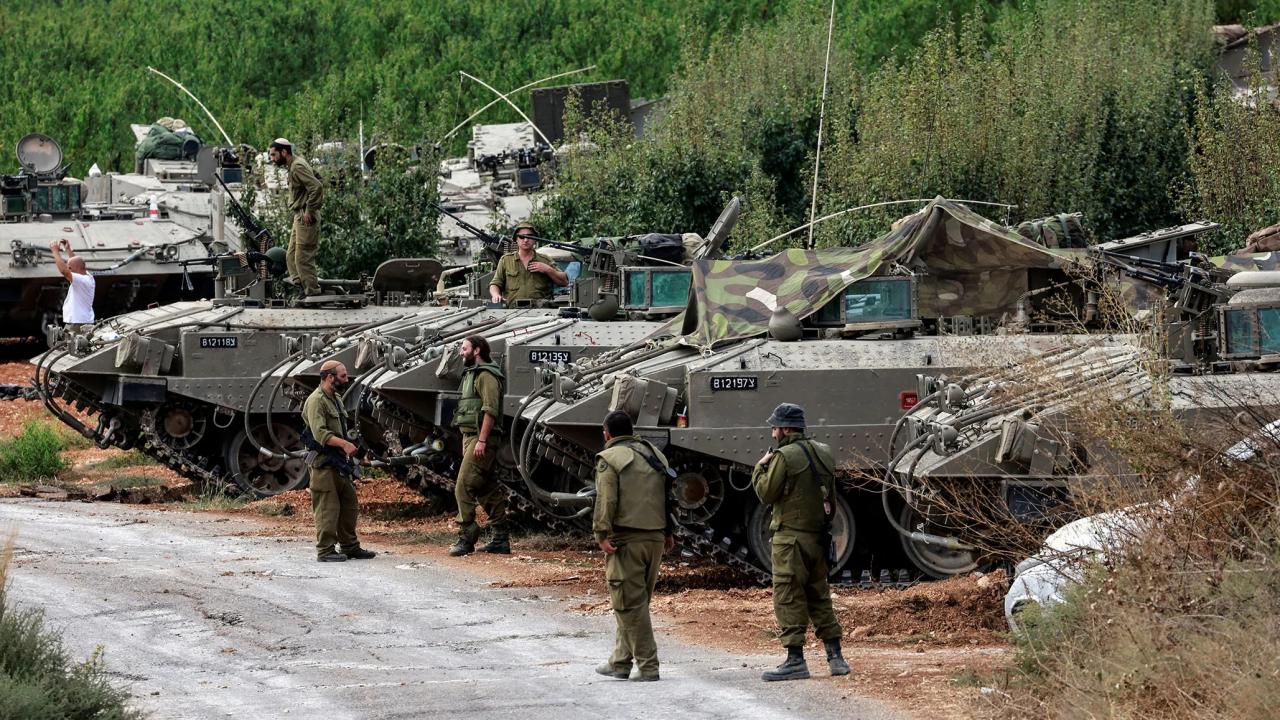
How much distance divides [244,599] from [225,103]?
36421 millimetres

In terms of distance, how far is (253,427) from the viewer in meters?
19.5

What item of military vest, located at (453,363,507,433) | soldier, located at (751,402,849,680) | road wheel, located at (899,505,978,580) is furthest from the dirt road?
road wheel, located at (899,505,978,580)

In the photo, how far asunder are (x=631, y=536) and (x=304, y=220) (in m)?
9.97

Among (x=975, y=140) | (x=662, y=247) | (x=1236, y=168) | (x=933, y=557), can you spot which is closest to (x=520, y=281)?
(x=662, y=247)

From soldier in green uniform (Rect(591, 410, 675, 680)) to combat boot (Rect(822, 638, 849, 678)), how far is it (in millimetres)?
883

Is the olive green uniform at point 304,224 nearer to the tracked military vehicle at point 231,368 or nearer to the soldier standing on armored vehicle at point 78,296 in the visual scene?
the tracked military vehicle at point 231,368

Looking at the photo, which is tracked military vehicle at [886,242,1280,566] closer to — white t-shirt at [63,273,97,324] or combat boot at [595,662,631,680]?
combat boot at [595,662,631,680]

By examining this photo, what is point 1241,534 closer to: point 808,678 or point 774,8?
point 808,678

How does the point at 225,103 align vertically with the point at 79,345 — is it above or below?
above

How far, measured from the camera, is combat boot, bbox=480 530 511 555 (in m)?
15.3

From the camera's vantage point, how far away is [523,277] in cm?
1911

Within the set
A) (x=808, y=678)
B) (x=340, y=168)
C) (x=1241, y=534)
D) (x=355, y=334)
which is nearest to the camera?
(x=1241, y=534)

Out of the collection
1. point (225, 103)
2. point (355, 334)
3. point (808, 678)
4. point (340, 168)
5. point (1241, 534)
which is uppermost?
point (225, 103)

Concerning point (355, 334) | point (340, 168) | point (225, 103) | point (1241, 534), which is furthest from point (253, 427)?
point (225, 103)
